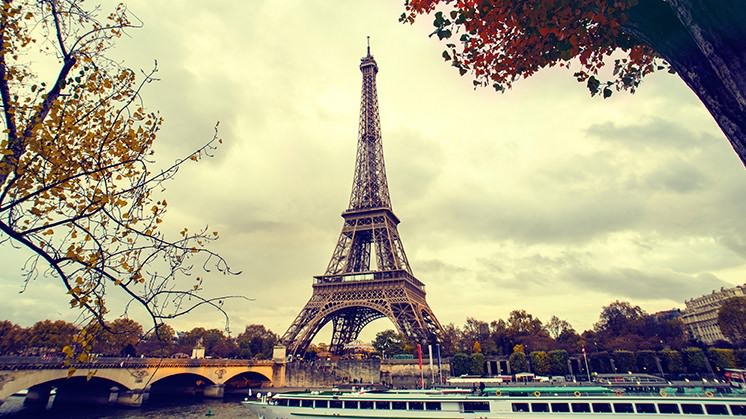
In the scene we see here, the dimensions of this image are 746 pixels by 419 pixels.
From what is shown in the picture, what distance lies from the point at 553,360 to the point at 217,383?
45.1 metres

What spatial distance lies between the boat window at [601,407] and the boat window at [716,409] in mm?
4754

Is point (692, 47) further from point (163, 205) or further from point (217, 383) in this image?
point (217, 383)

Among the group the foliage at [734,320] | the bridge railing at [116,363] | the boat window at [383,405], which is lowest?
the boat window at [383,405]

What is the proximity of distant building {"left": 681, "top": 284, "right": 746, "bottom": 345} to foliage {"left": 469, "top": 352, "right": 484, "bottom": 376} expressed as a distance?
67422mm

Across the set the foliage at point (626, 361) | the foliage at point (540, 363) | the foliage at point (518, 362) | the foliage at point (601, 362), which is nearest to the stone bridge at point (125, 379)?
the foliage at point (518, 362)

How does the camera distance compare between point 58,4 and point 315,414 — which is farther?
point 315,414

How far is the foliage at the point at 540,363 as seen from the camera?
166 feet

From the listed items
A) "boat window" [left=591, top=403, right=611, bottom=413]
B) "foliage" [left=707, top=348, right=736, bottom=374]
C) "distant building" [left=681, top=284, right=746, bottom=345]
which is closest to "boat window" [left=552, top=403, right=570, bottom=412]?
"boat window" [left=591, top=403, right=611, bottom=413]

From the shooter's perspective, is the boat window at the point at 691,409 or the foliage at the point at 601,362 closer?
the boat window at the point at 691,409

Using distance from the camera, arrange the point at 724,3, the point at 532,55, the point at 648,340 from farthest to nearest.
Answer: the point at 648,340 → the point at 532,55 → the point at 724,3

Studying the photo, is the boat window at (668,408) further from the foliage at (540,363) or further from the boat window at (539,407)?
the foliage at (540,363)

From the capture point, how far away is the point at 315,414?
2756 centimetres

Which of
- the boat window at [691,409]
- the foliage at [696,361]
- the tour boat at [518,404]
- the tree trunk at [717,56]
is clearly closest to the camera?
the tree trunk at [717,56]

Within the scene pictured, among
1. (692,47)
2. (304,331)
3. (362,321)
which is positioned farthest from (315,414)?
(362,321)
